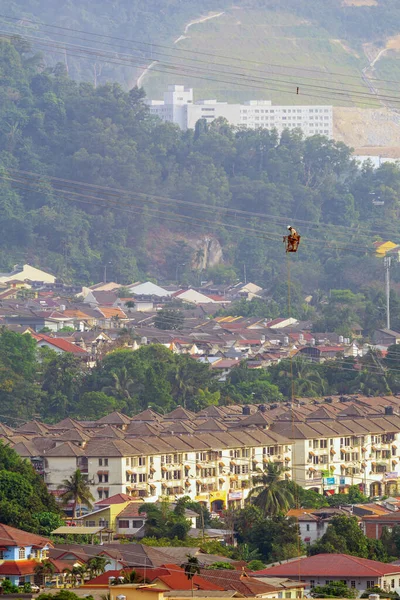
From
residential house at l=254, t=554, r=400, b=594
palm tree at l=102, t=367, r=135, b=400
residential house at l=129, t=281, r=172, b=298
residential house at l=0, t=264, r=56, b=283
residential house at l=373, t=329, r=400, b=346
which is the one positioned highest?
residential house at l=0, t=264, r=56, b=283

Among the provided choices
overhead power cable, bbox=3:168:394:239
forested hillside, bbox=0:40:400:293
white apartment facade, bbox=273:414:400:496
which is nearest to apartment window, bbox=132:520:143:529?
white apartment facade, bbox=273:414:400:496

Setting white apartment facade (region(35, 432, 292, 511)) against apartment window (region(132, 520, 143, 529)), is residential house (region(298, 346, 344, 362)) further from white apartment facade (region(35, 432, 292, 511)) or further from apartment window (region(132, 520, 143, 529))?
apartment window (region(132, 520, 143, 529))

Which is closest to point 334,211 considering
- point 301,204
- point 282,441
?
point 301,204

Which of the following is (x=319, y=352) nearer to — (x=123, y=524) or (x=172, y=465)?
(x=172, y=465)

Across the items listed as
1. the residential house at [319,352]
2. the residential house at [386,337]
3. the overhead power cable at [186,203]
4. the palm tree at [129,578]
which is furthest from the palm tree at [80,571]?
the overhead power cable at [186,203]

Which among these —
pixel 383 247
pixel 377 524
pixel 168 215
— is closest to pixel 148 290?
pixel 383 247

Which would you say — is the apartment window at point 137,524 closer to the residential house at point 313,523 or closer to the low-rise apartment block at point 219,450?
the residential house at point 313,523
